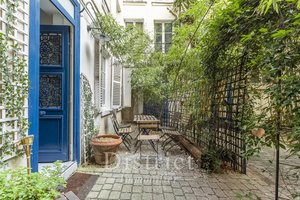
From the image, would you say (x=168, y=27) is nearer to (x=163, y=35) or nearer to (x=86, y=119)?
(x=163, y=35)

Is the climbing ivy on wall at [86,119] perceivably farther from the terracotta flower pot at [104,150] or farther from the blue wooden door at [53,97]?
the blue wooden door at [53,97]

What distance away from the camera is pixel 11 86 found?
1996mm

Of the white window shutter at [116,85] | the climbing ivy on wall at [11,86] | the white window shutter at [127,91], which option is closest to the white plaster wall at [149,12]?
the white window shutter at [127,91]

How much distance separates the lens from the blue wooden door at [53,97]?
154 inches

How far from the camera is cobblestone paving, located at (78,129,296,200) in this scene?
309 centimetres

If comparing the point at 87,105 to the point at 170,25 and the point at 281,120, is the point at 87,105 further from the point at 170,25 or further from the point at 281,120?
the point at 170,25

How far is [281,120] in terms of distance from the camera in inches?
79.5

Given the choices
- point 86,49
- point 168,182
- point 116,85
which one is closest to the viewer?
point 168,182

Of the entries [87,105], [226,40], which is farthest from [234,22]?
[87,105]

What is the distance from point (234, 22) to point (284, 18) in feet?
3.06

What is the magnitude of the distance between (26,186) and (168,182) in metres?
2.46

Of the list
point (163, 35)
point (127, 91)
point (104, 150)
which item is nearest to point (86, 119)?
point (104, 150)

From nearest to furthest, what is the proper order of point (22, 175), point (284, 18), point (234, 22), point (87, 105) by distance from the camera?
point (22, 175) < point (284, 18) < point (234, 22) < point (87, 105)

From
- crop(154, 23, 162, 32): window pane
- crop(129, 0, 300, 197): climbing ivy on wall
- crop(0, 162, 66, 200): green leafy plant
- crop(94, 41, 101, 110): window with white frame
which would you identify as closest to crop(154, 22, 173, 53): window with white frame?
crop(154, 23, 162, 32): window pane
